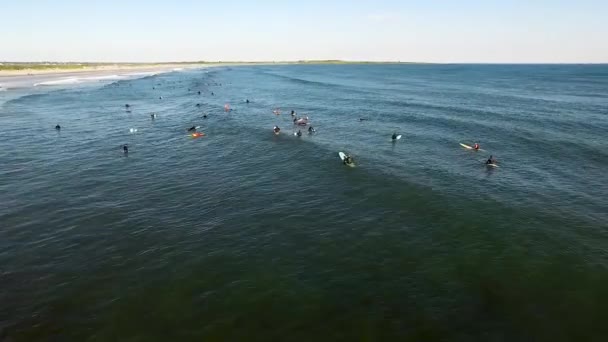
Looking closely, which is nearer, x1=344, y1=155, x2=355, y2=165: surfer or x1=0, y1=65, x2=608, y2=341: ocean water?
x1=0, y1=65, x2=608, y2=341: ocean water

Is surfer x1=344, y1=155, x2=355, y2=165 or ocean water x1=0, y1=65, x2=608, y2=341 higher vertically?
surfer x1=344, y1=155, x2=355, y2=165

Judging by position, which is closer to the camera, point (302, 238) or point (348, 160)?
point (302, 238)

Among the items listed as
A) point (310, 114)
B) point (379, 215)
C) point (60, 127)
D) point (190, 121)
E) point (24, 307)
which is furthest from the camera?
point (310, 114)

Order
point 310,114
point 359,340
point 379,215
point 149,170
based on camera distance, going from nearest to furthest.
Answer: point 359,340 < point 379,215 < point 149,170 < point 310,114

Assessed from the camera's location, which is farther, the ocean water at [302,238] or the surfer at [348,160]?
the surfer at [348,160]

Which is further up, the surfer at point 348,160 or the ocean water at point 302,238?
the surfer at point 348,160

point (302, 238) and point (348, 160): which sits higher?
point (348, 160)

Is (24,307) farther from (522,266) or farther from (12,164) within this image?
(12,164)

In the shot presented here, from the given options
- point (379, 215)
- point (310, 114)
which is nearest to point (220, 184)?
point (379, 215)
